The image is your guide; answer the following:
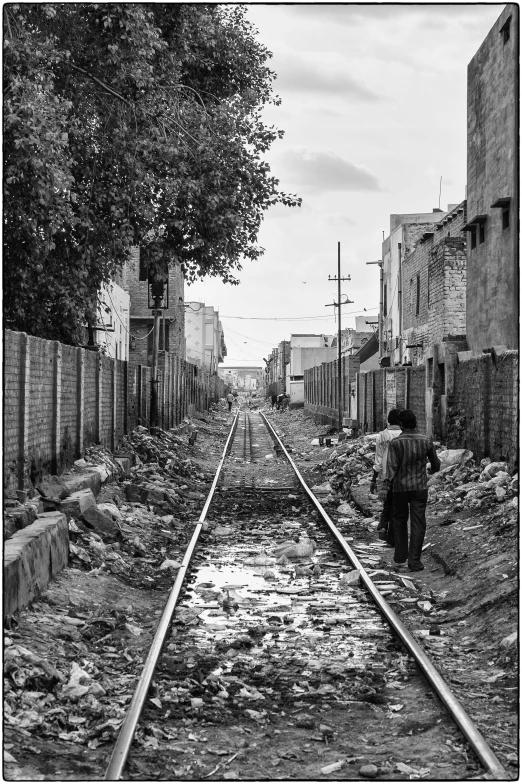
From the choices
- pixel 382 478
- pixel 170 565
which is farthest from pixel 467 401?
pixel 170 565

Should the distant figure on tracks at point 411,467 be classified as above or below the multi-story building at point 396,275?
below

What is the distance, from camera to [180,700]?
19.9ft

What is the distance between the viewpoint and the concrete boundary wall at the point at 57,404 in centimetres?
1061

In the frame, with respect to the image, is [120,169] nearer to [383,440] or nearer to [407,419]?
[383,440]

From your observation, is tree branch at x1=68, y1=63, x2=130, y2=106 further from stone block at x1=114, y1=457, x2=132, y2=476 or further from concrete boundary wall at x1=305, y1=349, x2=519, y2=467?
concrete boundary wall at x1=305, y1=349, x2=519, y2=467

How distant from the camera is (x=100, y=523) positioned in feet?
38.7

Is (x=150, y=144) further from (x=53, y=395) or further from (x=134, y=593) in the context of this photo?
(x=134, y=593)

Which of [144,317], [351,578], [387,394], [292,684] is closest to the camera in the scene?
[292,684]

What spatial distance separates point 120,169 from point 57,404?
544cm

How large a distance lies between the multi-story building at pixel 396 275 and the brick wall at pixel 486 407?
18530 mm

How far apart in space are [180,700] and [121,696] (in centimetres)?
43

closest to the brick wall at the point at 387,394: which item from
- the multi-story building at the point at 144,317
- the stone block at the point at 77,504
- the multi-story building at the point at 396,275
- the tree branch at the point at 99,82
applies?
the multi-story building at the point at 396,275

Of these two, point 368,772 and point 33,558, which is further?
point 33,558

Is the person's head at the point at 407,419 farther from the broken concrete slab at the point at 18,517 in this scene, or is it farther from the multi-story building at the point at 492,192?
the multi-story building at the point at 492,192
